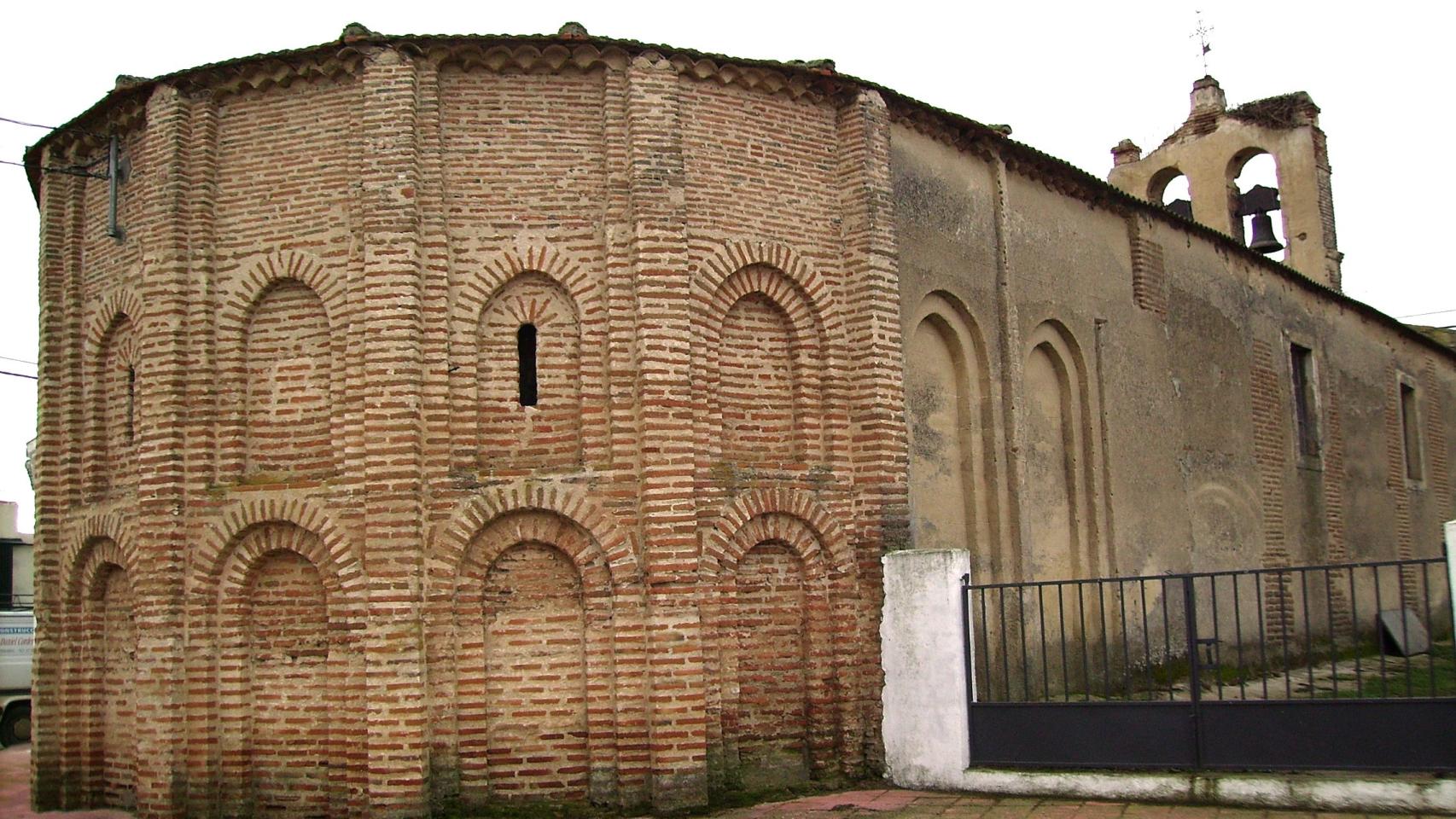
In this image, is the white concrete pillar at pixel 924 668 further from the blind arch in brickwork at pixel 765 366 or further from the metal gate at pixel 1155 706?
the blind arch in brickwork at pixel 765 366

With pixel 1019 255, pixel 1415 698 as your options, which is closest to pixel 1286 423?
pixel 1019 255

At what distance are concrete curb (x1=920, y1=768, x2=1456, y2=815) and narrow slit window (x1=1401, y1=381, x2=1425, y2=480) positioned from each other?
16.2 meters

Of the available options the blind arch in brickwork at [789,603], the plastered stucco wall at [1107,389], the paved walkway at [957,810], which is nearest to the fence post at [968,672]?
the paved walkway at [957,810]

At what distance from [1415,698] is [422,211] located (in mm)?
7980

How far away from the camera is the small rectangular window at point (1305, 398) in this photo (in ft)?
62.2

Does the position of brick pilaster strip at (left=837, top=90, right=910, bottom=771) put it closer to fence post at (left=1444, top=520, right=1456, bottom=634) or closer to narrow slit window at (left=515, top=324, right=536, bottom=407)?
narrow slit window at (left=515, top=324, right=536, bottom=407)

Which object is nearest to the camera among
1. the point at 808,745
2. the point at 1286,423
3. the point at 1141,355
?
the point at 808,745

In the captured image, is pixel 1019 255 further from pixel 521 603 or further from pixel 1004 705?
pixel 521 603

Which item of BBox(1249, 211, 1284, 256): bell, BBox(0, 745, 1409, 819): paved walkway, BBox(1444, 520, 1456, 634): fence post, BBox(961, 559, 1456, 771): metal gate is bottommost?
BBox(0, 745, 1409, 819): paved walkway

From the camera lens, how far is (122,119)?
36.7 feet

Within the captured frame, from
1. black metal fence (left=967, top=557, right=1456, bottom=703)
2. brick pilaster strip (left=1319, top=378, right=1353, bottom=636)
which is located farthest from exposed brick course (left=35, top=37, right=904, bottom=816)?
brick pilaster strip (left=1319, top=378, right=1353, bottom=636)

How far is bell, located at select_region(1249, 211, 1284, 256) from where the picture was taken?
68.1 ft

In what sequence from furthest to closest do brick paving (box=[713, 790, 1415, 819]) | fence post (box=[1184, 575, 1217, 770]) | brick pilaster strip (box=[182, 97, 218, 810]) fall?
brick pilaster strip (box=[182, 97, 218, 810]) < fence post (box=[1184, 575, 1217, 770]) < brick paving (box=[713, 790, 1415, 819])

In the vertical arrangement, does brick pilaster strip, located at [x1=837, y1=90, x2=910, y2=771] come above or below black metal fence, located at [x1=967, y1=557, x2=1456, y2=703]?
above
